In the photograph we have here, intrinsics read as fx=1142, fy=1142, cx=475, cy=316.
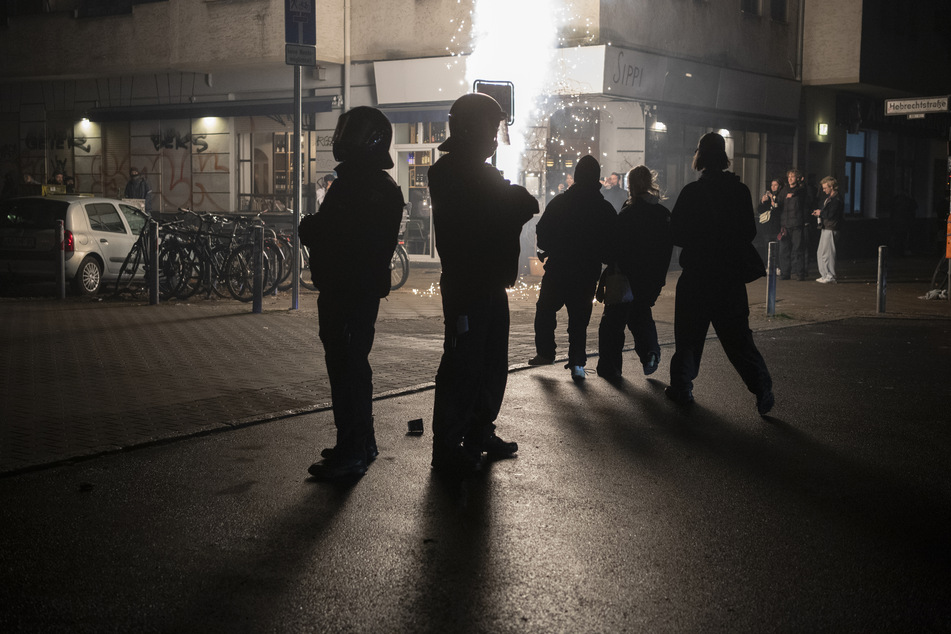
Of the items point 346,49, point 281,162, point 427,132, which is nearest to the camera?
point 346,49

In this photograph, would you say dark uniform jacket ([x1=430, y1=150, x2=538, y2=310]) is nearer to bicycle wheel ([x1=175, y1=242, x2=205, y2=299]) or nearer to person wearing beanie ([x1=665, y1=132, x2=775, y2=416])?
person wearing beanie ([x1=665, y1=132, x2=775, y2=416])

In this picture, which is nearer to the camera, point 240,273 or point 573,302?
point 573,302

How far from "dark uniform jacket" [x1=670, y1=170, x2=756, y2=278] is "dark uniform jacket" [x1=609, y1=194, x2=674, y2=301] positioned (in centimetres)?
139

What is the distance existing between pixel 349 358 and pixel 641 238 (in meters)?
4.18

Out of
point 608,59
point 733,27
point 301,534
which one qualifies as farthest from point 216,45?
point 301,534

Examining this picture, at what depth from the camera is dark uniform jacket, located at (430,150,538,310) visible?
5953 millimetres

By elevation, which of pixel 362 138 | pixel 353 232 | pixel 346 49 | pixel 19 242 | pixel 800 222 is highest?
pixel 346 49

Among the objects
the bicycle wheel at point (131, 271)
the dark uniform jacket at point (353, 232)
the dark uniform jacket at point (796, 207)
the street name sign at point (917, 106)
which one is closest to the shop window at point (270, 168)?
the bicycle wheel at point (131, 271)

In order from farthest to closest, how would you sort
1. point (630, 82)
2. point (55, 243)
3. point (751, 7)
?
point (751, 7) → point (630, 82) → point (55, 243)

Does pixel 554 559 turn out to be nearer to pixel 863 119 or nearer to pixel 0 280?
pixel 0 280

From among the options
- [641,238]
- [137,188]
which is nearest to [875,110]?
[137,188]

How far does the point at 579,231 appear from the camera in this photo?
365 inches

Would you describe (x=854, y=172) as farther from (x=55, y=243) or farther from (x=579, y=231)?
(x=579, y=231)

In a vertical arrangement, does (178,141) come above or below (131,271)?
above
